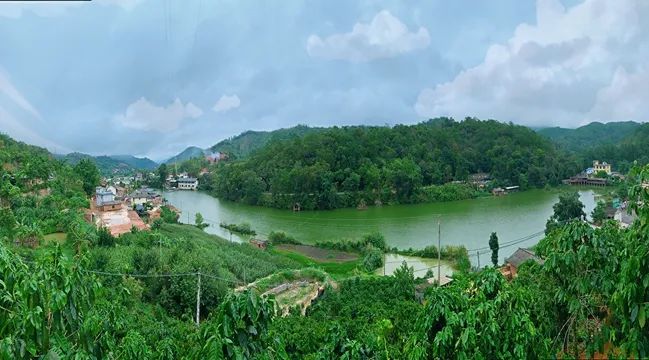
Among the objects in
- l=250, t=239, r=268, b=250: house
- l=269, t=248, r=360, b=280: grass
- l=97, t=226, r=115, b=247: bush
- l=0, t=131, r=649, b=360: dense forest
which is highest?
l=0, t=131, r=649, b=360: dense forest

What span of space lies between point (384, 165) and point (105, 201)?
24.4 metres

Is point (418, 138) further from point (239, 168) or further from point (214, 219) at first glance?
point (214, 219)

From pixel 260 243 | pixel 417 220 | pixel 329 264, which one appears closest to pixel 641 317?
pixel 329 264

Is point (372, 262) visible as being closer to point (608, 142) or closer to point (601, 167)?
point (601, 167)

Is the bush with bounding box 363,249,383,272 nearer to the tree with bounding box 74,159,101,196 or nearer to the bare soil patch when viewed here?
the bare soil patch

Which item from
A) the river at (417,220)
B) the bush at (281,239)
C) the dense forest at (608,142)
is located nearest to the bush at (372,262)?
the river at (417,220)

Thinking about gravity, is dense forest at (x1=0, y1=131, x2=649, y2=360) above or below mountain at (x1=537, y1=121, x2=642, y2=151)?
below

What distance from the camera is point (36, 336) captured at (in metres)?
2.15

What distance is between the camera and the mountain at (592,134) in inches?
3600

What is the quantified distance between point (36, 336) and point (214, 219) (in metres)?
34.3

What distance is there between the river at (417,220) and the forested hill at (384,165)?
2.03 metres

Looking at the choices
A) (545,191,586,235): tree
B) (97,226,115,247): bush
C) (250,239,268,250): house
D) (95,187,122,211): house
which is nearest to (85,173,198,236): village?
(95,187,122,211): house

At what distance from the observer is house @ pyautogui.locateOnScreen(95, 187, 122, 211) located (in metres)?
29.1

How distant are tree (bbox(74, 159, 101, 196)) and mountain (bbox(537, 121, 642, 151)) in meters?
78.9
